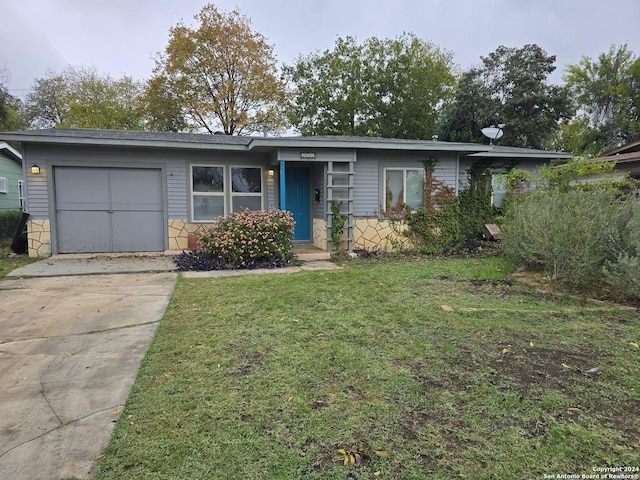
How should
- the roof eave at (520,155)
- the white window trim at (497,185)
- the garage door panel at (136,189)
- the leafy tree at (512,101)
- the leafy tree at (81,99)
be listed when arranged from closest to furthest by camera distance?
1. the garage door panel at (136,189)
2. the roof eave at (520,155)
3. the white window trim at (497,185)
4. the leafy tree at (512,101)
5. the leafy tree at (81,99)

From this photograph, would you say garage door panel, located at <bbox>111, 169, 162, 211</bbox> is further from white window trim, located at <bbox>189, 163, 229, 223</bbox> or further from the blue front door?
the blue front door

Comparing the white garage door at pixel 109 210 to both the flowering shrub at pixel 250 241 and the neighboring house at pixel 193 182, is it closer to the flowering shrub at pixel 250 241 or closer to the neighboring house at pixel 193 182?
the neighboring house at pixel 193 182

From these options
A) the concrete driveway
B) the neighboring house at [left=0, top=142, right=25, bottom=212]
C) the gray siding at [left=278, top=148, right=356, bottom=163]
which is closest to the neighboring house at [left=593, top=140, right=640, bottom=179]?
the gray siding at [left=278, top=148, right=356, bottom=163]

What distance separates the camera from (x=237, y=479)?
179cm

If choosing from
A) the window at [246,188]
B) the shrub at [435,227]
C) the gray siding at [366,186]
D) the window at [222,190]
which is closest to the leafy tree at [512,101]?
the shrub at [435,227]

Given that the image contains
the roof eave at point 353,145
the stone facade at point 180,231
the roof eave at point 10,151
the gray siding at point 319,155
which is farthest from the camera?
the roof eave at point 10,151

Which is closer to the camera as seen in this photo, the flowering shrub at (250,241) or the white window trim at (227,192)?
the flowering shrub at (250,241)

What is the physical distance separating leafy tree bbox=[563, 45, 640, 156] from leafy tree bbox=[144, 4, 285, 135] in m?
20.0

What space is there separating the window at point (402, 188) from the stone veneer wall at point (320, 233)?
169 centimetres

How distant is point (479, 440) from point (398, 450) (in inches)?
17.7

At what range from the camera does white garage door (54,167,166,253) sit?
342 inches

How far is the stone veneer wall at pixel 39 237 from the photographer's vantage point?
8.41 m

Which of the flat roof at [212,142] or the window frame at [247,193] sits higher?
the flat roof at [212,142]

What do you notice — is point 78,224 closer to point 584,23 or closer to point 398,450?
point 398,450
